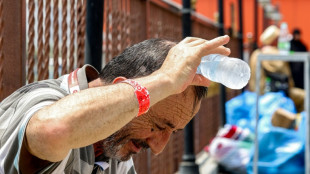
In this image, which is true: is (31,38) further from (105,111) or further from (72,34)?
(105,111)

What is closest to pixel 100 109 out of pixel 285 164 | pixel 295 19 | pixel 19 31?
pixel 19 31

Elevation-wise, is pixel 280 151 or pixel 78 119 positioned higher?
pixel 78 119

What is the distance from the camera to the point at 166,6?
5.45 meters

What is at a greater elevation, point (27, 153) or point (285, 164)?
point (27, 153)

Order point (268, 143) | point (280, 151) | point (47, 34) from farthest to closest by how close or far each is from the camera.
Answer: point (268, 143)
point (280, 151)
point (47, 34)

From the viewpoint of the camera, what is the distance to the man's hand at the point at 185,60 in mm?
1729

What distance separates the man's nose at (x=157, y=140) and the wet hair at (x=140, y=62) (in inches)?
7.1

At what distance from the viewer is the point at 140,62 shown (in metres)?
1.96

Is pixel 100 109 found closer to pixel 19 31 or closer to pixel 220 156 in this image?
pixel 19 31

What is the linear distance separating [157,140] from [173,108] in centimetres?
→ 15

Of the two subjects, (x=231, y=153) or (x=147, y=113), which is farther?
(x=231, y=153)

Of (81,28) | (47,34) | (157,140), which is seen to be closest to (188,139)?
(81,28)

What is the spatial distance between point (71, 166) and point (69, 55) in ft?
4.80

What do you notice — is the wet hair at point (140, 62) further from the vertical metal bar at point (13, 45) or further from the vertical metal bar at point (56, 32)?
the vertical metal bar at point (56, 32)
